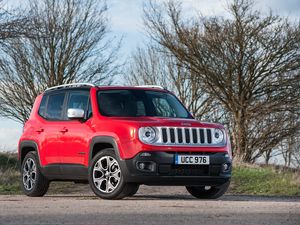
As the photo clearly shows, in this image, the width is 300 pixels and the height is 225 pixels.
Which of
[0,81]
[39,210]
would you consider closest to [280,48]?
[0,81]

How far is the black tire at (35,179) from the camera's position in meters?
13.3

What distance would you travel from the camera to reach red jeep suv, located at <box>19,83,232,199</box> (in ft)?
38.0

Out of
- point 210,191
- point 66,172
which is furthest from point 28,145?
point 210,191

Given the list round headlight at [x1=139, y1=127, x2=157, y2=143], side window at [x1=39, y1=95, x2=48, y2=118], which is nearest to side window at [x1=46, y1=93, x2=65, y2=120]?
side window at [x1=39, y1=95, x2=48, y2=118]

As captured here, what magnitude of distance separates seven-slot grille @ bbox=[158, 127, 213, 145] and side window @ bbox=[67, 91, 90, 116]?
1.58 meters

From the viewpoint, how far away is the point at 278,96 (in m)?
29.2

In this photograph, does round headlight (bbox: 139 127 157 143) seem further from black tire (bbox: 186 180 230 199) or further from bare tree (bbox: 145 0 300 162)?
bare tree (bbox: 145 0 300 162)

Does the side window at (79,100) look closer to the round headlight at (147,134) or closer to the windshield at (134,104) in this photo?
the windshield at (134,104)

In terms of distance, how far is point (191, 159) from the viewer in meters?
11.8

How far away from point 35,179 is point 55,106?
131 cm

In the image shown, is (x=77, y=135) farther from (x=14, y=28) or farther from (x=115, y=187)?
(x=14, y=28)

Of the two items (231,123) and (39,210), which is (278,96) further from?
(39,210)


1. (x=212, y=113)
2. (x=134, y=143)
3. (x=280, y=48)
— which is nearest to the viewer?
(x=134, y=143)

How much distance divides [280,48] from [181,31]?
4005 millimetres
